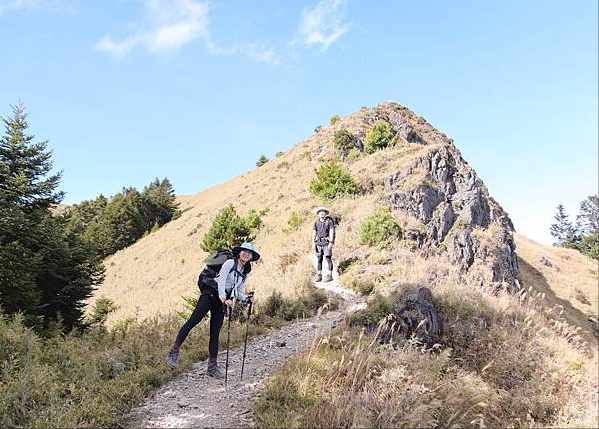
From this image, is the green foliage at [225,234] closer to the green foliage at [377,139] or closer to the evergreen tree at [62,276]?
the evergreen tree at [62,276]

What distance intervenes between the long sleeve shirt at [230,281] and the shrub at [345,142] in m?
33.5

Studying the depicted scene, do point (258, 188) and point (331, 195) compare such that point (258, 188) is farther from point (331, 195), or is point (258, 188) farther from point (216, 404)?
point (216, 404)

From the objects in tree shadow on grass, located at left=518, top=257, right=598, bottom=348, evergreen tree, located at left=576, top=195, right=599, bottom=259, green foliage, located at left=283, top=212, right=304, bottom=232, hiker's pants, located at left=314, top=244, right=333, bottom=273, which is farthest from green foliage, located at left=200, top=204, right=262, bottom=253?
evergreen tree, located at left=576, top=195, right=599, bottom=259

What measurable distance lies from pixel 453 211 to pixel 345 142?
18.5 metres

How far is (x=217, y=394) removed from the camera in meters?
5.89

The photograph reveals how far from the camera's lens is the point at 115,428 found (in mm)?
Result: 5059

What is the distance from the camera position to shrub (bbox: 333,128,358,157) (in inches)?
1558

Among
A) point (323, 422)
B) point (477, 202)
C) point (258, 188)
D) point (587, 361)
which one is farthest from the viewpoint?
point (258, 188)

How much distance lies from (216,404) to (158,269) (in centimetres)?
2869

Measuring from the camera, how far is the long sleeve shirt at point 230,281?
20.5 feet

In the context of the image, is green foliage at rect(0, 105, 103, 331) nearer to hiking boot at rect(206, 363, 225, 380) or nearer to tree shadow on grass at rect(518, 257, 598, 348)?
hiking boot at rect(206, 363, 225, 380)

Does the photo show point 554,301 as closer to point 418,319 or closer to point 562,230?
point 418,319

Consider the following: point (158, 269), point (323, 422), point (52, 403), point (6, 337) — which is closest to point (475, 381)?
point (323, 422)

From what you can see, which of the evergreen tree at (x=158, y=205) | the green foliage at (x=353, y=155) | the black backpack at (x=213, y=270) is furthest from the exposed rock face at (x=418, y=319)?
the evergreen tree at (x=158, y=205)
